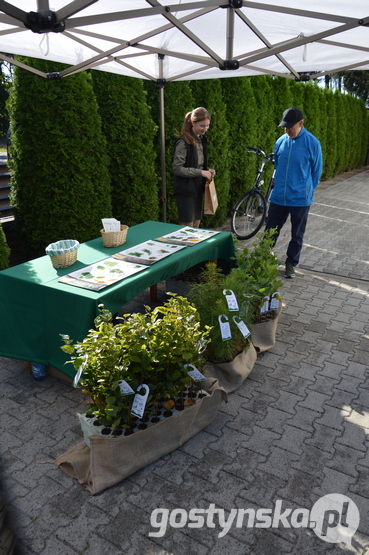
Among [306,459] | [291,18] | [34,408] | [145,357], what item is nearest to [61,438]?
[34,408]

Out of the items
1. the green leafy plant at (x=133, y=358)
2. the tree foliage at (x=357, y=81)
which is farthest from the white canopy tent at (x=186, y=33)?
the tree foliage at (x=357, y=81)

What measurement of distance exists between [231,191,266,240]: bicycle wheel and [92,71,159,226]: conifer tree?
1.43 m

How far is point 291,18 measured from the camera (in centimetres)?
389

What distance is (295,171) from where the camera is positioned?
4941mm

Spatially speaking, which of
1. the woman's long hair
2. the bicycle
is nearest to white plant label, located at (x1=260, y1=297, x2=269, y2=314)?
the woman's long hair

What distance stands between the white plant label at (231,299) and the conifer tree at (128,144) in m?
3.50

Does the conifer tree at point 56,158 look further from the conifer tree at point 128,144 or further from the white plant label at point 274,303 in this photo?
the white plant label at point 274,303

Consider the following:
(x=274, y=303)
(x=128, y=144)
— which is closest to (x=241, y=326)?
(x=274, y=303)

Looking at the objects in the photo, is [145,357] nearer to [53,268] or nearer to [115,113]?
[53,268]

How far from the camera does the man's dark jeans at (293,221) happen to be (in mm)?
5105

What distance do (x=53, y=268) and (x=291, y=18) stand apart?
3063 millimetres

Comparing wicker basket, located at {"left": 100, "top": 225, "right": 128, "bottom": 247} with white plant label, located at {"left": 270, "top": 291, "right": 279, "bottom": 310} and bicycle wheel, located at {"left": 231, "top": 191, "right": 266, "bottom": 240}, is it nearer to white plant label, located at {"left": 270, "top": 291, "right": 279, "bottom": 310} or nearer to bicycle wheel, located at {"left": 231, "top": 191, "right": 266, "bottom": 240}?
white plant label, located at {"left": 270, "top": 291, "right": 279, "bottom": 310}

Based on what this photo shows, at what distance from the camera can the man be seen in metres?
4.85

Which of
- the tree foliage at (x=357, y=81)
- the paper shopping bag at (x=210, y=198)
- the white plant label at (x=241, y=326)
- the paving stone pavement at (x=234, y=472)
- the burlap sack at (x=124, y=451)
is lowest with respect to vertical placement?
the paving stone pavement at (x=234, y=472)
